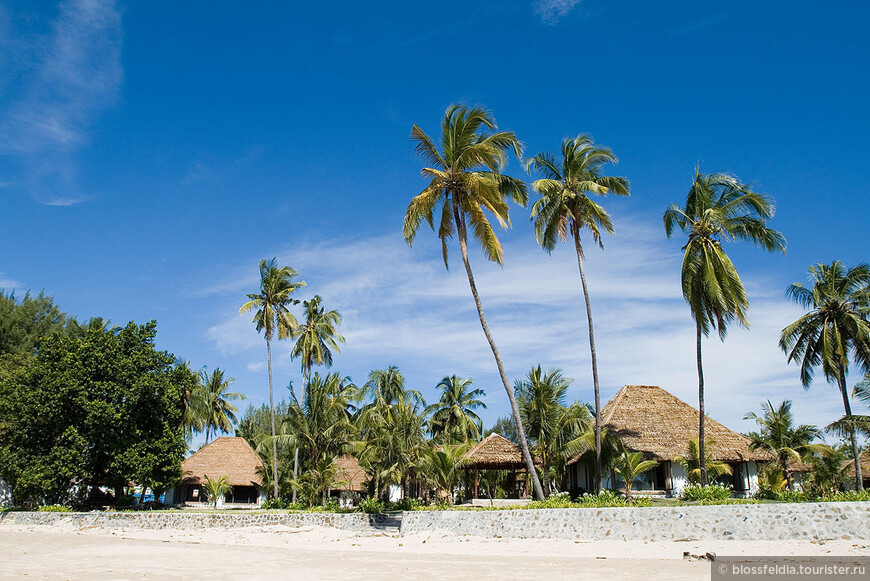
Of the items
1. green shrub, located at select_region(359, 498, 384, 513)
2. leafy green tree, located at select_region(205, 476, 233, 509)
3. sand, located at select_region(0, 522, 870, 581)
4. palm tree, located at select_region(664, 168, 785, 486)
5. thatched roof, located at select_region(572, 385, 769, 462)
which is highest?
palm tree, located at select_region(664, 168, 785, 486)

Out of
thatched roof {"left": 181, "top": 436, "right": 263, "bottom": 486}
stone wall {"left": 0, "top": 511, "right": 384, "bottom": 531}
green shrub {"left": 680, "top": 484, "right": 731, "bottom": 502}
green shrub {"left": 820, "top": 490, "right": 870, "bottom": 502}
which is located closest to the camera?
green shrub {"left": 820, "top": 490, "right": 870, "bottom": 502}

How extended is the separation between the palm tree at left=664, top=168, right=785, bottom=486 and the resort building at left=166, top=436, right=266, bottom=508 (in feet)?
80.4

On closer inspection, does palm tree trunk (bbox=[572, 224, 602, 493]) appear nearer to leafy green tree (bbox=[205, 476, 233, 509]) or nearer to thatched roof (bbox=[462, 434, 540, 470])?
thatched roof (bbox=[462, 434, 540, 470])

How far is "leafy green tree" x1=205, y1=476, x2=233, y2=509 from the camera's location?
101 feet

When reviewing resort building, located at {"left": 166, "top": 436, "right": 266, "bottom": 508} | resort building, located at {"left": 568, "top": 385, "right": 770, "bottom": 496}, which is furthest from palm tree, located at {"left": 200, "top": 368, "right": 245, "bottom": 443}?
resort building, located at {"left": 568, "top": 385, "right": 770, "bottom": 496}

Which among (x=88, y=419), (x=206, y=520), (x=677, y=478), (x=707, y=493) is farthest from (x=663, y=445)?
(x=88, y=419)

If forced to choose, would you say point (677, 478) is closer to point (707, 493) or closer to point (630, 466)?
point (630, 466)

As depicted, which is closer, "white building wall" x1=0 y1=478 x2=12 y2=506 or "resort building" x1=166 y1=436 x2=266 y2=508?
"white building wall" x1=0 y1=478 x2=12 y2=506

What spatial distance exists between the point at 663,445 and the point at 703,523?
34.9ft

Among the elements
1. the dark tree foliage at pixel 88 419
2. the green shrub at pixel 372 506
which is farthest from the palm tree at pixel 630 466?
the dark tree foliage at pixel 88 419

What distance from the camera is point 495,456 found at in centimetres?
2562

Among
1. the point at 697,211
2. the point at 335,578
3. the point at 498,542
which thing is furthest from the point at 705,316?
the point at 335,578

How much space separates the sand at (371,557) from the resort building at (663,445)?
33.7 ft

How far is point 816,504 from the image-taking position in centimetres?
1327
